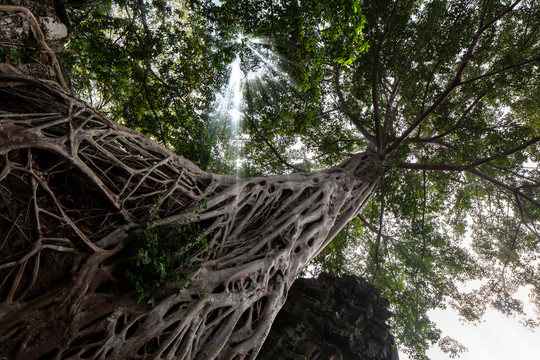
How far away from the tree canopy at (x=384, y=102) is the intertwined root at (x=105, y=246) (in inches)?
83.6

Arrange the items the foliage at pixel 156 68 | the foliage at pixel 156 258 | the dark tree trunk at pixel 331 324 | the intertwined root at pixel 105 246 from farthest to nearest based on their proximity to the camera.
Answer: the foliage at pixel 156 68, the dark tree trunk at pixel 331 324, the foliage at pixel 156 258, the intertwined root at pixel 105 246

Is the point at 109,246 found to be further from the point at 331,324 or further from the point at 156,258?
the point at 331,324

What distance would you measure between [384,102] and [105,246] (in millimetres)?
7496

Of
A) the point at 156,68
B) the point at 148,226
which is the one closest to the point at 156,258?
the point at 148,226

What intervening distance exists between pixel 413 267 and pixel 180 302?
7456 mm

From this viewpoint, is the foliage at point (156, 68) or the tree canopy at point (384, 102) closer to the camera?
the tree canopy at point (384, 102)

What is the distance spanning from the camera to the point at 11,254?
164 centimetres

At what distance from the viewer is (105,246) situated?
2.00 metres

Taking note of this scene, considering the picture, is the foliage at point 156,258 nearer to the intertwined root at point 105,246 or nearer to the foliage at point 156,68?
the intertwined root at point 105,246

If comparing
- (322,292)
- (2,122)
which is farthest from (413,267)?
(2,122)

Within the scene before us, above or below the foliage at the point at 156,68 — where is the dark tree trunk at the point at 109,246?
below

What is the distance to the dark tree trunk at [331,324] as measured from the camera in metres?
3.43

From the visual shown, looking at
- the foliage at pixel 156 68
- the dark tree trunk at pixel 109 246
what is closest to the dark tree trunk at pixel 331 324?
the dark tree trunk at pixel 109 246

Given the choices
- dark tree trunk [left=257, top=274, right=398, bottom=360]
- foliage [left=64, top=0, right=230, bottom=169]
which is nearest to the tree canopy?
foliage [left=64, top=0, right=230, bottom=169]
